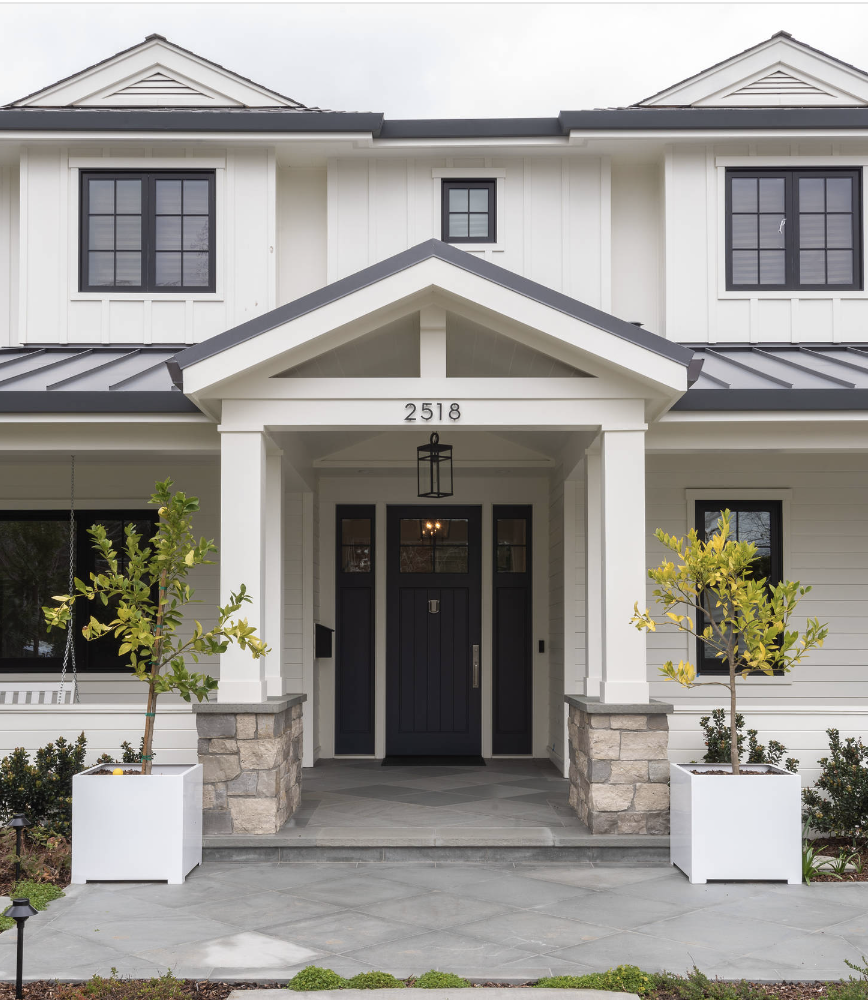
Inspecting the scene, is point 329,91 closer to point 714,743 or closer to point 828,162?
point 828,162

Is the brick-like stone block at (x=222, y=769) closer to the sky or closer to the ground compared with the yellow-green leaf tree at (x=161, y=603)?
closer to the ground

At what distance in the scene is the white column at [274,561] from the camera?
25.8 feet

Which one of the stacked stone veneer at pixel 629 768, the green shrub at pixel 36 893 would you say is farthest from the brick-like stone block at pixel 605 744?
the green shrub at pixel 36 893

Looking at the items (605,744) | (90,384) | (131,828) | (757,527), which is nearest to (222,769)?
(131,828)

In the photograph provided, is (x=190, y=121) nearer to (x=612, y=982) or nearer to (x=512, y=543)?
(x=512, y=543)

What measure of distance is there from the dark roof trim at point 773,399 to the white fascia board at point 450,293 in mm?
668

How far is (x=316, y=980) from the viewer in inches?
179

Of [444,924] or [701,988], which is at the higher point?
[701,988]

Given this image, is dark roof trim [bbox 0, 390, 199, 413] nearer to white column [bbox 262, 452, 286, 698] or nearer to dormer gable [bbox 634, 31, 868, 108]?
white column [bbox 262, 452, 286, 698]

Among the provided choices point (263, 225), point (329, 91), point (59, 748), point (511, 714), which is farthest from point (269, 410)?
point (329, 91)

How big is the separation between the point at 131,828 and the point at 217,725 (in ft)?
2.78

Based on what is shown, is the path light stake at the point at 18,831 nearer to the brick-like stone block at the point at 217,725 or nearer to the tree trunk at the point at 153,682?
the tree trunk at the point at 153,682

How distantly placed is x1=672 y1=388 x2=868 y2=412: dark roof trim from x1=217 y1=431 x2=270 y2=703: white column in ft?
9.84

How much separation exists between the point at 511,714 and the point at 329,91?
89.2 feet
